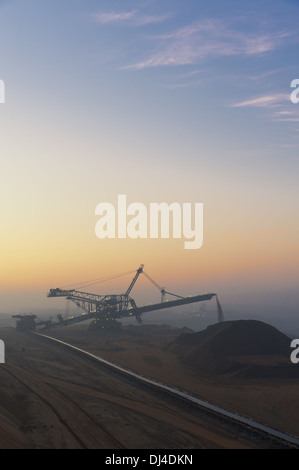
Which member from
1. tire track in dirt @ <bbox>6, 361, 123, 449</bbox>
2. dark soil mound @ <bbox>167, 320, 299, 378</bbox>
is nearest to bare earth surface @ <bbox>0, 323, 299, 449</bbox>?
tire track in dirt @ <bbox>6, 361, 123, 449</bbox>

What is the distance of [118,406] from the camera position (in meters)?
34.0

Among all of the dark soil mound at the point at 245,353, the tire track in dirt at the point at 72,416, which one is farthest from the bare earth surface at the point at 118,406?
the dark soil mound at the point at 245,353

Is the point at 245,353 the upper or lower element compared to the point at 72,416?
lower

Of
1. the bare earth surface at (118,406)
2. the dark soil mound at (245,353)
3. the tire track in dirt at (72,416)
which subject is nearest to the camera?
the tire track in dirt at (72,416)

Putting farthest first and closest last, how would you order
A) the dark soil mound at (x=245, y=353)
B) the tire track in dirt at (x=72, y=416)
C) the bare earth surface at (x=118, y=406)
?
the dark soil mound at (x=245, y=353), the bare earth surface at (x=118, y=406), the tire track in dirt at (x=72, y=416)

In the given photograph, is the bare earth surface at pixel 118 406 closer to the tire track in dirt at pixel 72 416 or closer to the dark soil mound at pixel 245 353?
the tire track in dirt at pixel 72 416

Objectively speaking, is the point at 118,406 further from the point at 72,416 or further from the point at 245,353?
the point at 245,353

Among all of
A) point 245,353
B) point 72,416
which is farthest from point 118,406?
point 245,353

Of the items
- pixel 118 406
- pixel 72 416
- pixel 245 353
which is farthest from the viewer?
pixel 245 353

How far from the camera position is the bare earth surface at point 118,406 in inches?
1013

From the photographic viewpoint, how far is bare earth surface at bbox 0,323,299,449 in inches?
1013

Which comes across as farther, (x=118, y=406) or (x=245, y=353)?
(x=245, y=353)

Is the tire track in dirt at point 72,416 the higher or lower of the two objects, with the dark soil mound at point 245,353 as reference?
higher

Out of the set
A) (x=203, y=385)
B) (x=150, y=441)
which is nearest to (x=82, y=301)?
(x=203, y=385)
